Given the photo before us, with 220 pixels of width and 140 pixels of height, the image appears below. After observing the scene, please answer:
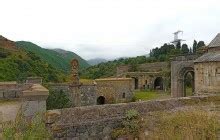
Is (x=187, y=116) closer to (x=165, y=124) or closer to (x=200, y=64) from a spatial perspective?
(x=165, y=124)

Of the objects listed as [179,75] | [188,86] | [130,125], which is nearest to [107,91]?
[179,75]

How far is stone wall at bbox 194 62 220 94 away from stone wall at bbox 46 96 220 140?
1472 cm

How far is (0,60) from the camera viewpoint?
37.3 metres

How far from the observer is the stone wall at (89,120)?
7.04 m

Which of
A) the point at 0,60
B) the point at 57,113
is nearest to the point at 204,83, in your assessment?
the point at 57,113

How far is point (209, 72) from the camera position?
2255 cm

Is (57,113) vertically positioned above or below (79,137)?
above

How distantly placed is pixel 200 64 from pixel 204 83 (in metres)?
1.40

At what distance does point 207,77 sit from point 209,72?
44 centimetres

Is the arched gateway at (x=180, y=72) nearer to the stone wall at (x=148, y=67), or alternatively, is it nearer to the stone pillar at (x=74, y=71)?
the stone pillar at (x=74, y=71)

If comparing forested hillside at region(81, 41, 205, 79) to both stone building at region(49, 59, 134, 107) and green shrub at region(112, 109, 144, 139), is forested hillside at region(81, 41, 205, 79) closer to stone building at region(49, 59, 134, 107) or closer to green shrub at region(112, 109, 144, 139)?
stone building at region(49, 59, 134, 107)

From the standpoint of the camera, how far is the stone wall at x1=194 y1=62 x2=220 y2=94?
21.8 meters

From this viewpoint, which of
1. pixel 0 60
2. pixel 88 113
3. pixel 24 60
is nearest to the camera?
pixel 88 113

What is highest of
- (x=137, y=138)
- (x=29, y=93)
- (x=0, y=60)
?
(x=0, y=60)
